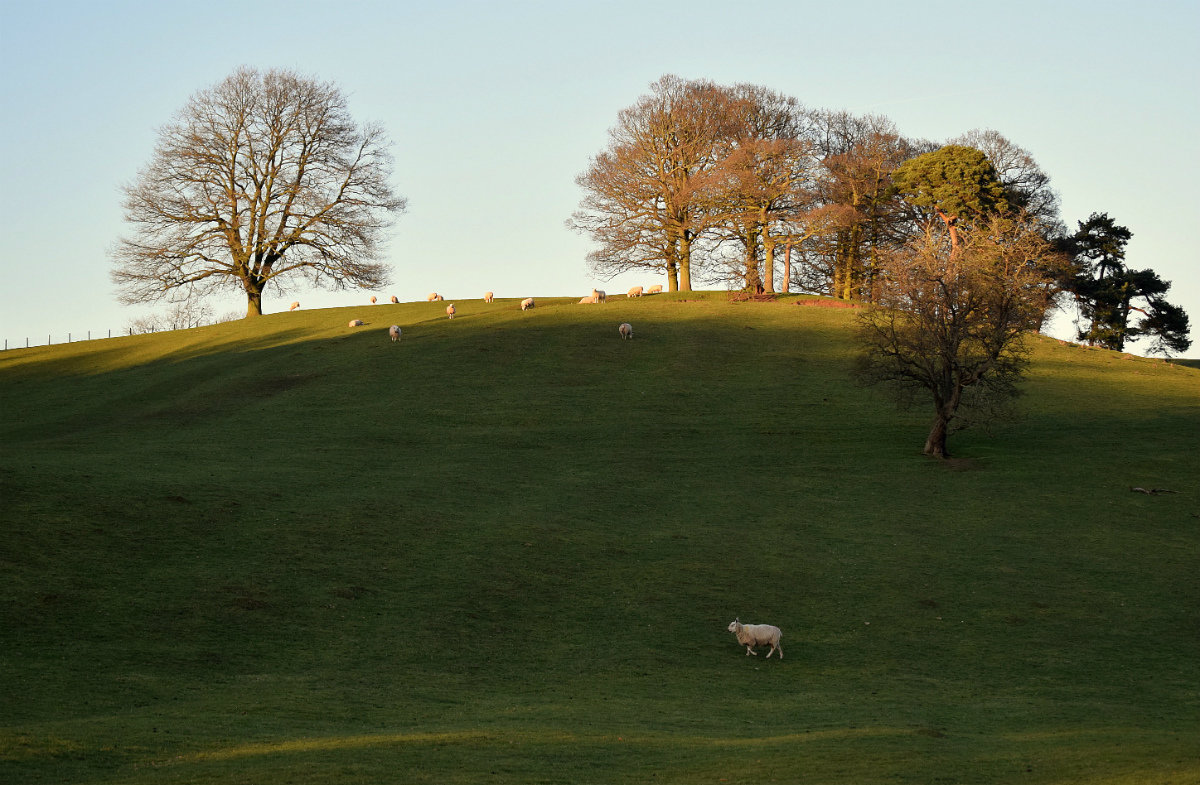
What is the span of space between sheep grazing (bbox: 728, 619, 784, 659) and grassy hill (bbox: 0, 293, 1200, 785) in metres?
0.42

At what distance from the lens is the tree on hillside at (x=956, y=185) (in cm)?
7656

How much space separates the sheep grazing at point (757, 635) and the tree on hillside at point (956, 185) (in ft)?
192

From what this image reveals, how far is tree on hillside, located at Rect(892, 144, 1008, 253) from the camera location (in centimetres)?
7656

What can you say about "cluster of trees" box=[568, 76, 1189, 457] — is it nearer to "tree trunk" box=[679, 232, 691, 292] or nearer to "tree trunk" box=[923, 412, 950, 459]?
"tree trunk" box=[679, 232, 691, 292]

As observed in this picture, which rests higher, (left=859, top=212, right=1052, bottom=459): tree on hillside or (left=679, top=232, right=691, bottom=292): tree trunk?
(left=679, top=232, right=691, bottom=292): tree trunk

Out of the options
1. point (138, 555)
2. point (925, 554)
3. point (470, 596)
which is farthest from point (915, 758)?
point (138, 555)

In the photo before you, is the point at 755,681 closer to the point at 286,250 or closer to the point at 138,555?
the point at 138,555

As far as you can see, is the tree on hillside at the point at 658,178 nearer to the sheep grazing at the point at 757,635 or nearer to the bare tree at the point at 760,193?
the bare tree at the point at 760,193

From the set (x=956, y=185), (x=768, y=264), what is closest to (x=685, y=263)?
(x=768, y=264)

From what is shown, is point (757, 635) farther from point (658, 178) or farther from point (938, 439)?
point (658, 178)

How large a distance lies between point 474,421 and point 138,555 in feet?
76.6

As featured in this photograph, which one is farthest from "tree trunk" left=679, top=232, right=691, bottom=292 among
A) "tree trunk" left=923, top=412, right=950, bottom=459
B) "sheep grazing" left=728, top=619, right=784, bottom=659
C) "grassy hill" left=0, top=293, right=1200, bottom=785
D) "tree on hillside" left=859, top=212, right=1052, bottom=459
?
"sheep grazing" left=728, top=619, right=784, bottom=659

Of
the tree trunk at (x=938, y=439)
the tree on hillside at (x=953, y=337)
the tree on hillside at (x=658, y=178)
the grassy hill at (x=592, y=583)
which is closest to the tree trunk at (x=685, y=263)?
the tree on hillside at (x=658, y=178)

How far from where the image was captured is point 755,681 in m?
22.5
